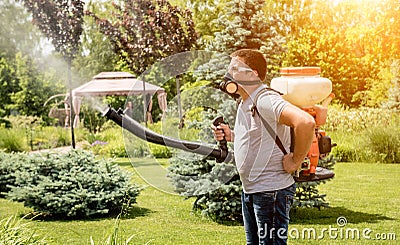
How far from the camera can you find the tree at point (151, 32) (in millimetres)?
10742

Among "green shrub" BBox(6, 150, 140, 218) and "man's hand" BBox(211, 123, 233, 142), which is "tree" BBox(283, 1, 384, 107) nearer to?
"green shrub" BBox(6, 150, 140, 218)

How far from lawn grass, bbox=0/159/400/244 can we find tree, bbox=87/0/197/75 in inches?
192

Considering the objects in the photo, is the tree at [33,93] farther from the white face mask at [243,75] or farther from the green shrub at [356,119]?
the white face mask at [243,75]

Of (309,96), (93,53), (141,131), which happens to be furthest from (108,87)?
(141,131)

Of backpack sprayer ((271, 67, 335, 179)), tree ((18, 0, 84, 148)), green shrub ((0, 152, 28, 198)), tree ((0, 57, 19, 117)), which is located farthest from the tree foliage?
backpack sprayer ((271, 67, 335, 179))

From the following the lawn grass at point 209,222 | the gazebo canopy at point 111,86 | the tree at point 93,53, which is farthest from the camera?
the tree at point 93,53

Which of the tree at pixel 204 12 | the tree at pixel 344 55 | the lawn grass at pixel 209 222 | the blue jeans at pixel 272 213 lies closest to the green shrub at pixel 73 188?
the lawn grass at pixel 209 222

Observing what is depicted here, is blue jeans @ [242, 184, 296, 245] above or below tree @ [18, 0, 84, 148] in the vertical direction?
below

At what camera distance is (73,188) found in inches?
191

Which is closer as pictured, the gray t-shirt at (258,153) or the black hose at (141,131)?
the black hose at (141,131)

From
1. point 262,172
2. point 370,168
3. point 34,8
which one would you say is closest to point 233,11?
point 262,172

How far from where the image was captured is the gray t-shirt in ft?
6.77

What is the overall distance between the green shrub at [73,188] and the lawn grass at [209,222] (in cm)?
13

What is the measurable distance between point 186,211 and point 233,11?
5.62 feet
